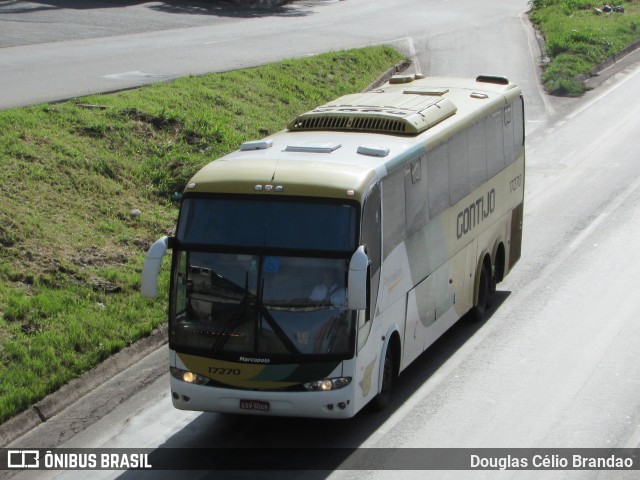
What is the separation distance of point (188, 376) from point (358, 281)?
2.16m

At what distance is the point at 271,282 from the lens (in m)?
11.3

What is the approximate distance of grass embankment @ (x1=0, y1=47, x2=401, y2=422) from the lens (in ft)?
46.3

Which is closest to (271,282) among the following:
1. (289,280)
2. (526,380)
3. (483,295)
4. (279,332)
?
(289,280)

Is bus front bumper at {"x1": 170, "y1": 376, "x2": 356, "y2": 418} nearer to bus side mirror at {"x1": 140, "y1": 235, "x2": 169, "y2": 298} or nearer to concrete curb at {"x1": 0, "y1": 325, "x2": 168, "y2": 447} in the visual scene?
bus side mirror at {"x1": 140, "y1": 235, "x2": 169, "y2": 298}

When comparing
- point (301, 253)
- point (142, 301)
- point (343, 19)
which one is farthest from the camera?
point (343, 19)

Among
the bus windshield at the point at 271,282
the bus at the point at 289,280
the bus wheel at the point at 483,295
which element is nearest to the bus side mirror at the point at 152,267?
the bus at the point at 289,280

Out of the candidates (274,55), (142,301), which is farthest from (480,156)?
(274,55)

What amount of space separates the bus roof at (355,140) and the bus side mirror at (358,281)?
85 cm

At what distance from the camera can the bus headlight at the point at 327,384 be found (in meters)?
11.4

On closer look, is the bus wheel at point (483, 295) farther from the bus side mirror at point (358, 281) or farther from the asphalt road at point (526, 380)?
the bus side mirror at point (358, 281)

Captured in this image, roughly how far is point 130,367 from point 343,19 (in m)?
31.5

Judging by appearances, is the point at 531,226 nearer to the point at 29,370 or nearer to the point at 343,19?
the point at 29,370

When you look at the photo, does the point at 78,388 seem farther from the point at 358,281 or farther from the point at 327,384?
the point at 358,281

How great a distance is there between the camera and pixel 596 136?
28469 millimetres
